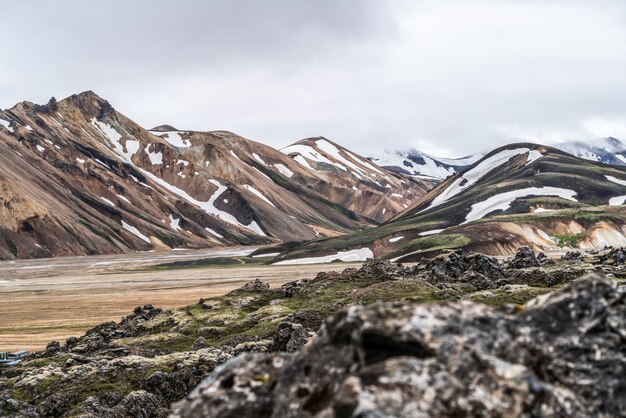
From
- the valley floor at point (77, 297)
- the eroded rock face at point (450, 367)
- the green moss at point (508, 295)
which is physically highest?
the eroded rock face at point (450, 367)

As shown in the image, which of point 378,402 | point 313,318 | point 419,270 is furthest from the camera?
point 419,270

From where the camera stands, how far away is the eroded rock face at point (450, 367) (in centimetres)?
930

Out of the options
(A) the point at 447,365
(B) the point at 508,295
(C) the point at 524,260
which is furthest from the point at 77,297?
(A) the point at 447,365

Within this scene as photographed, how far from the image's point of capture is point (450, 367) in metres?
9.62

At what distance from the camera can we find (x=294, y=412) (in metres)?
10.2

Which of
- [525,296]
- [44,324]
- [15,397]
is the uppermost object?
[525,296]

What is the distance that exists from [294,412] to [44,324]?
90.5m

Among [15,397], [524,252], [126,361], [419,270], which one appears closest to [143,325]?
[126,361]

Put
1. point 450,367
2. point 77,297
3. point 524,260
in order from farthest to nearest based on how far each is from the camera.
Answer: point 77,297, point 524,260, point 450,367

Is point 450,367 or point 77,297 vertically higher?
point 450,367

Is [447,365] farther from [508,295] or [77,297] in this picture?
[77,297]

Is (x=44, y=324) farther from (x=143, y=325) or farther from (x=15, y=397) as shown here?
(x=15, y=397)

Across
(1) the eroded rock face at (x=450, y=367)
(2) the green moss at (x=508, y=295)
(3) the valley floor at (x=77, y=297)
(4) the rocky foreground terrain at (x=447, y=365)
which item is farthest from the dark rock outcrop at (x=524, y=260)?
(1) the eroded rock face at (x=450, y=367)

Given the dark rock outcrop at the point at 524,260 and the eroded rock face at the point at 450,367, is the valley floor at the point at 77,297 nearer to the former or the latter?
the dark rock outcrop at the point at 524,260
